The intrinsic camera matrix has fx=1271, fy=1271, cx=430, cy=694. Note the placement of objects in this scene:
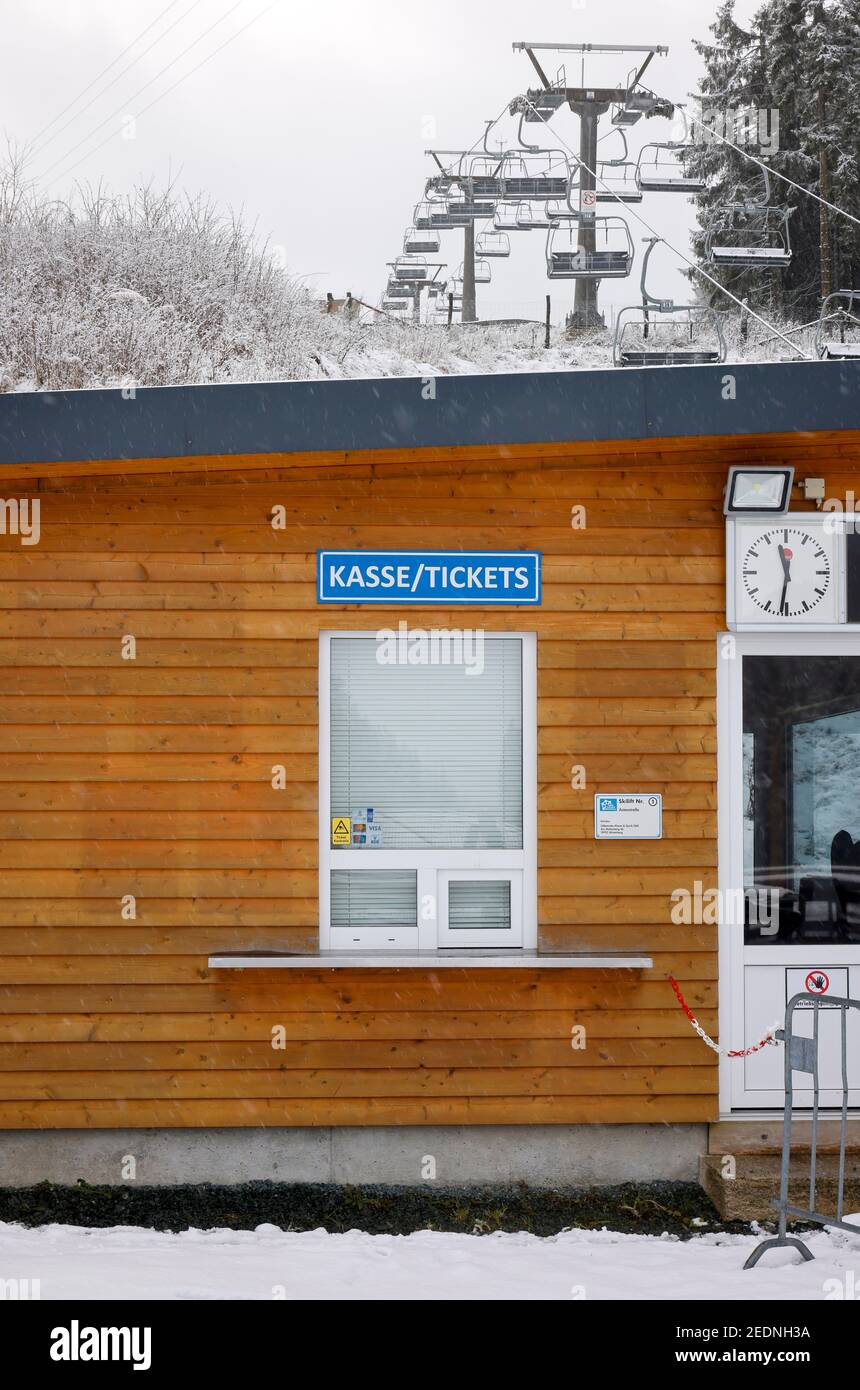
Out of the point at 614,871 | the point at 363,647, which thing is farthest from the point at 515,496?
the point at 614,871

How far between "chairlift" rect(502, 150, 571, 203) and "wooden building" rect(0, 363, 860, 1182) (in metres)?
21.0

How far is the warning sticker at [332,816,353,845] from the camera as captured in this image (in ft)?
18.8

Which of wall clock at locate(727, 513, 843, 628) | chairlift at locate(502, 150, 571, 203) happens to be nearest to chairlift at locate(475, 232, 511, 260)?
chairlift at locate(502, 150, 571, 203)

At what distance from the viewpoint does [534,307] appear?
3547 centimetres

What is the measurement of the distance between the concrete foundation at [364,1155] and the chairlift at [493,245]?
87.6 ft

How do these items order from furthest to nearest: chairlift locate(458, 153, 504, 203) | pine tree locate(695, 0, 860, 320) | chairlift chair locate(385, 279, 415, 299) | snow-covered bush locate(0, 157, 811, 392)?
1. chairlift chair locate(385, 279, 415, 299)
2. pine tree locate(695, 0, 860, 320)
3. chairlift locate(458, 153, 504, 203)
4. snow-covered bush locate(0, 157, 811, 392)

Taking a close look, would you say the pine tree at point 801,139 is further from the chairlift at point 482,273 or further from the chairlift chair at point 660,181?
the chairlift at point 482,273

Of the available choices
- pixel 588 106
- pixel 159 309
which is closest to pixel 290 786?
pixel 159 309

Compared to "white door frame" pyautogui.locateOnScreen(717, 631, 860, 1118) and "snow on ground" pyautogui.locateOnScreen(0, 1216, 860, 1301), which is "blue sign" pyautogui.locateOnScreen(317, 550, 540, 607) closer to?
"white door frame" pyautogui.locateOnScreen(717, 631, 860, 1118)

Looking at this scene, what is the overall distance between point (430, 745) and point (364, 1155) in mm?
1845

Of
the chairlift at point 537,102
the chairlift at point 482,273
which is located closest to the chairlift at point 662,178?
the chairlift at point 537,102
